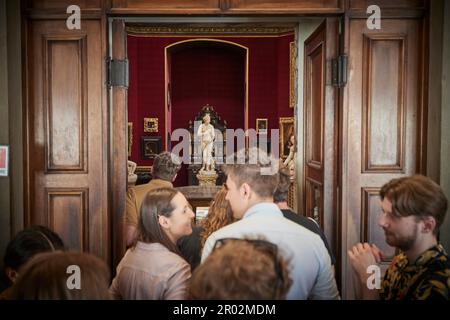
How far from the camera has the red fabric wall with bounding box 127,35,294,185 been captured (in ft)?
37.3

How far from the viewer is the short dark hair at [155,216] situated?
214 centimetres

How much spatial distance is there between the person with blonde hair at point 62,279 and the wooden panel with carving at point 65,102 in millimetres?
1627

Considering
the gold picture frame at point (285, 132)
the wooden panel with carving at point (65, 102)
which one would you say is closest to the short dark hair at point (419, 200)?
the wooden panel with carving at point (65, 102)

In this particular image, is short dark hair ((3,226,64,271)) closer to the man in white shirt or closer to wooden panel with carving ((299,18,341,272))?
the man in white shirt

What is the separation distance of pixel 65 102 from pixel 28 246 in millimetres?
1280

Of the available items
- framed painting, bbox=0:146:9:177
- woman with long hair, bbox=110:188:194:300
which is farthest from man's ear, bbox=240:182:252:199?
framed painting, bbox=0:146:9:177

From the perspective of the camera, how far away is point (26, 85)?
288 centimetres

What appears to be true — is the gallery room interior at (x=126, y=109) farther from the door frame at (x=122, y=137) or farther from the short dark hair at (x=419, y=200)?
the short dark hair at (x=419, y=200)

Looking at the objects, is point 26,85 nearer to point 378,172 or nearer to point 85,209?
point 85,209

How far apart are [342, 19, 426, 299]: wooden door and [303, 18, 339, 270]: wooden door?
11cm

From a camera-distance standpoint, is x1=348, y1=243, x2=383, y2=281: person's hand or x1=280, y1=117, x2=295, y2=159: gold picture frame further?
x1=280, y1=117, x2=295, y2=159: gold picture frame

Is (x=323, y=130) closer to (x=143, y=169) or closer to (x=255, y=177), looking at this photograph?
(x=255, y=177)

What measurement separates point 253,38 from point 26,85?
9311 mm

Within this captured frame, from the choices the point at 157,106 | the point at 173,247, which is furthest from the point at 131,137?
the point at 173,247
